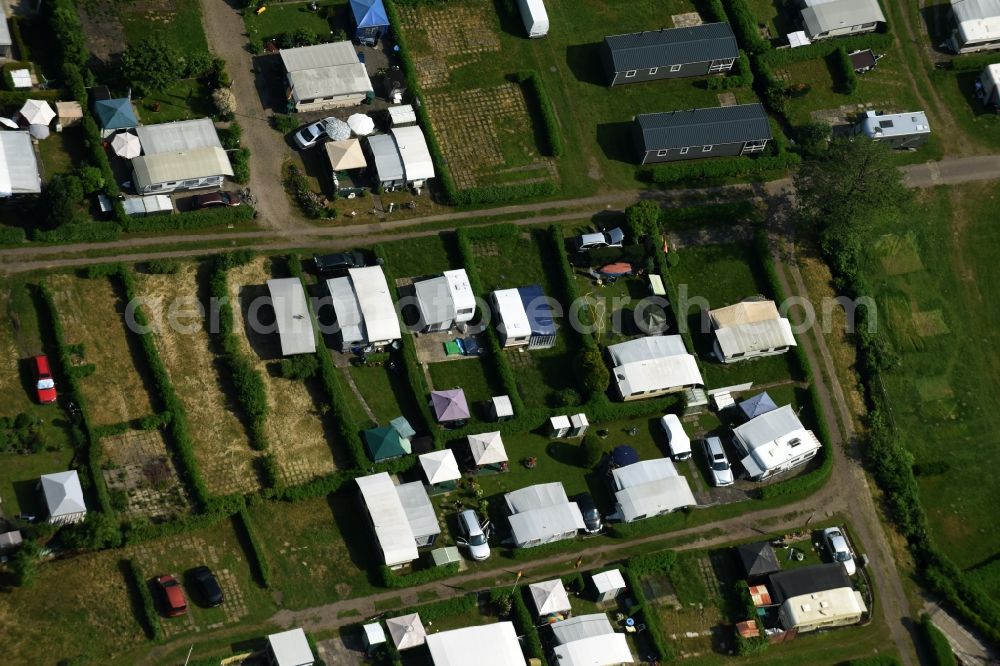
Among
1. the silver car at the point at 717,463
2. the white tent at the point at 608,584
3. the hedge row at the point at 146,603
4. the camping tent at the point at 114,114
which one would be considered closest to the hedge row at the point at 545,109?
the silver car at the point at 717,463

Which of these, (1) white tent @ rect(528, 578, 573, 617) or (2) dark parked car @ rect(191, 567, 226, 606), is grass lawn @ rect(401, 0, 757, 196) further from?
(2) dark parked car @ rect(191, 567, 226, 606)

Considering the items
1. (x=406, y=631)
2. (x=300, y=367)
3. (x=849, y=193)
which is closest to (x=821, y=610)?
(x=406, y=631)

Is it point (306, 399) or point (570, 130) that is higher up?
point (570, 130)

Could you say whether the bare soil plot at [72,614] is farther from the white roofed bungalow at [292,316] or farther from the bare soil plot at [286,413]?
the white roofed bungalow at [292,316]

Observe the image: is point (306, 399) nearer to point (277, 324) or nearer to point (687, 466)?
point (277, 324)

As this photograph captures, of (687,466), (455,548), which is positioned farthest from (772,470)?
(455,548)

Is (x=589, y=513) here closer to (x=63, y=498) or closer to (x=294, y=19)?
(x=63, y=498)

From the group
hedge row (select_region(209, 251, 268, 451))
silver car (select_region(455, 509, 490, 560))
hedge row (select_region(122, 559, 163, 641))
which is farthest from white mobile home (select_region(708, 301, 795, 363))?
hedge row (select_region(122, 559, 163, 641))
